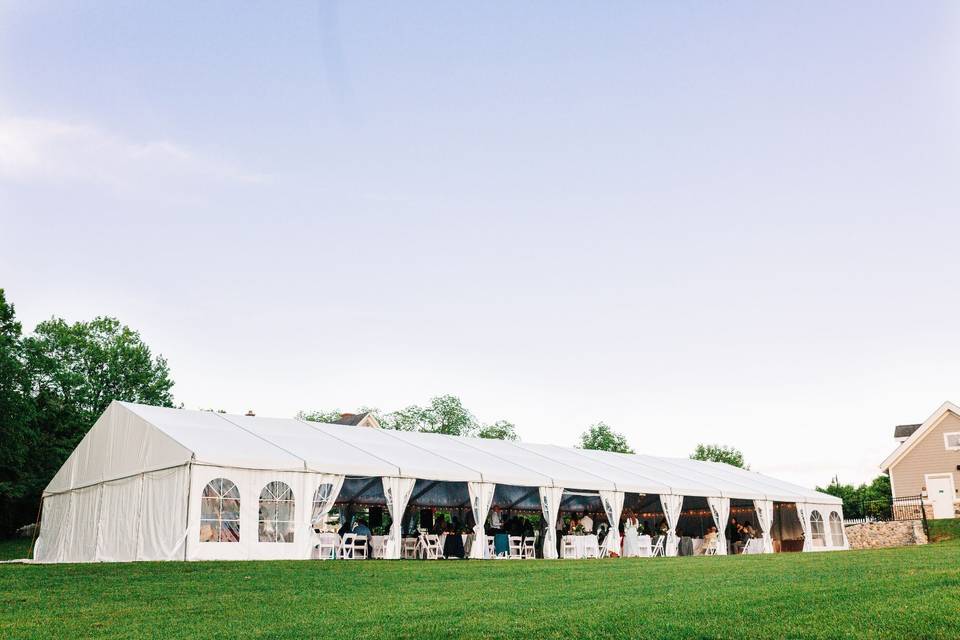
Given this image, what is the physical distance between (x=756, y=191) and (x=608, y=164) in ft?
10.9

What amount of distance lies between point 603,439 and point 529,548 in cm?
4498

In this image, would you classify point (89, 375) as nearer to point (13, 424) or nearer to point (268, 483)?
point (13, 424)

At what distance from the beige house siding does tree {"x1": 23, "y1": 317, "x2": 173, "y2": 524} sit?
32.2m

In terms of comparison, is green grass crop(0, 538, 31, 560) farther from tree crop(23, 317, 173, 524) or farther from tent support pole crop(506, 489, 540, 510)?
tent support pole crop(506, 489, 540, 510)

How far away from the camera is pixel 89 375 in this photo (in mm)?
38562

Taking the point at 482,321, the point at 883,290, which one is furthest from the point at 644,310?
the point at 883,290

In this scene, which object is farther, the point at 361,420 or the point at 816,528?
the point at 361,420

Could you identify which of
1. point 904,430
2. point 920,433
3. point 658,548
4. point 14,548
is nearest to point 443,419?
point 904,430

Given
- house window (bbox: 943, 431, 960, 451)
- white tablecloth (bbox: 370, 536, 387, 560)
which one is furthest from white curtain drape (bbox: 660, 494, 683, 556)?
house window (bbox: 943, 431, 960, 451)

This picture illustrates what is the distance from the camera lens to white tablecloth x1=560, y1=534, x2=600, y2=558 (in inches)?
720

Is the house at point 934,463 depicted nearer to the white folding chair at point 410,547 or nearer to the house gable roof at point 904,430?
the house gable roof at point 904,430

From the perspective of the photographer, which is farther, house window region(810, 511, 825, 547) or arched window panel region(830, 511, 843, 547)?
arched window panel region(830, 511, 843, 547)

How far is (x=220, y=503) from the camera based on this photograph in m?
14.2

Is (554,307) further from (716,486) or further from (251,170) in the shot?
(251,170)
